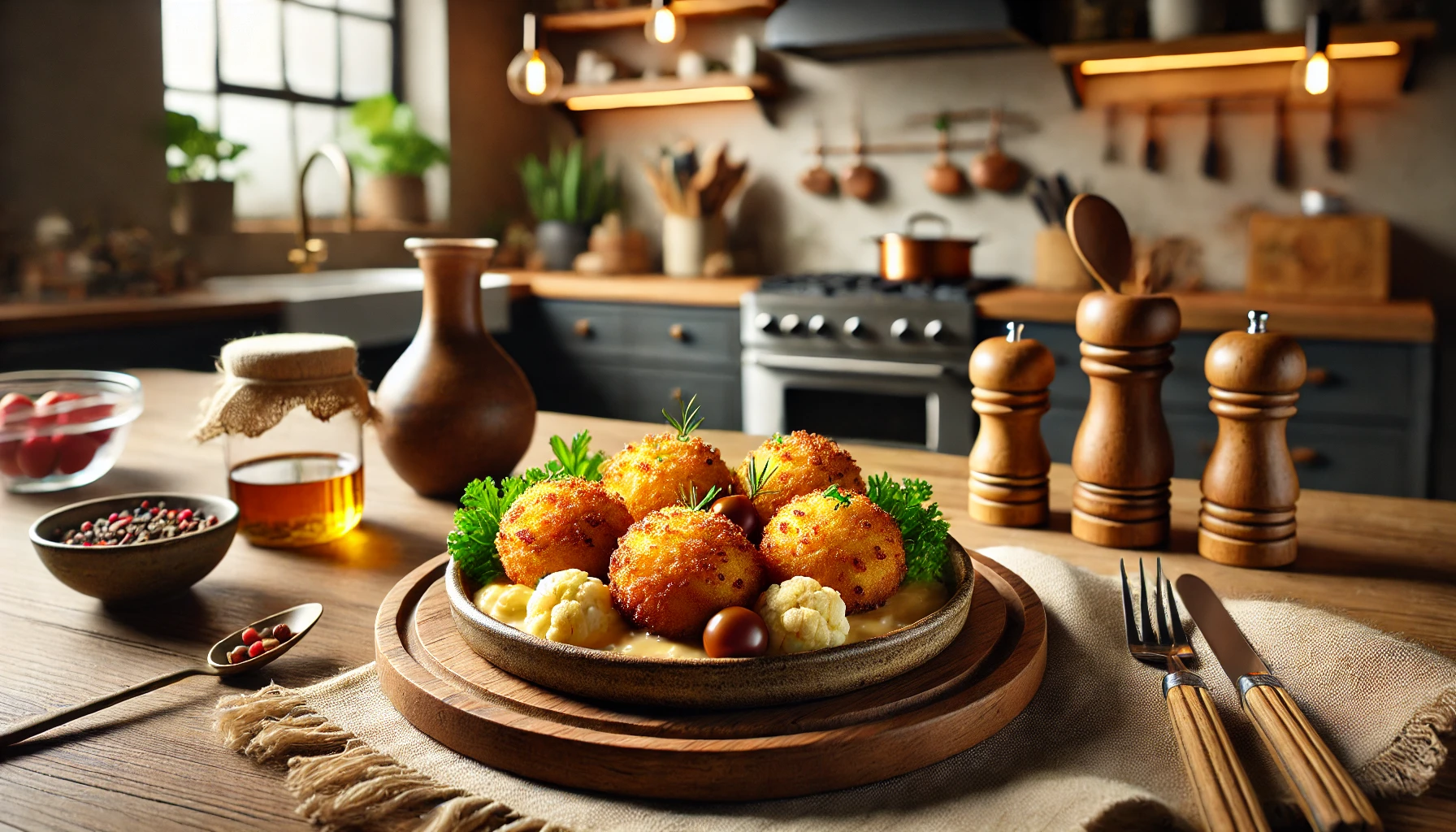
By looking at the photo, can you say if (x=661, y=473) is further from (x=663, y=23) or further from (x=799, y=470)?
(x=663, y=23)

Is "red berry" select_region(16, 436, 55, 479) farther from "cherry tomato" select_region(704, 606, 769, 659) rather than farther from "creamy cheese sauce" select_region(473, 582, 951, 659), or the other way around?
"cherry tomato" select_region(704, 606, 769, 659)

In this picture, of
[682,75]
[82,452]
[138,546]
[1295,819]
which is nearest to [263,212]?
[682,75]

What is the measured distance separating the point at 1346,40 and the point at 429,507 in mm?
3093

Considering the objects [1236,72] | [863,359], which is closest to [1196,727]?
[863,359]

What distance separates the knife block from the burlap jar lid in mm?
707

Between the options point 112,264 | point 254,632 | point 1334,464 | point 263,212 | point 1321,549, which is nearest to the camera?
point 254,632

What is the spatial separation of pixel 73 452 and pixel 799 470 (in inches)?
34.3

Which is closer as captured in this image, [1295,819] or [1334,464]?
[1295,819]

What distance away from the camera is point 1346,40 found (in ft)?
10.1

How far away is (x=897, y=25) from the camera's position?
11.5 ft

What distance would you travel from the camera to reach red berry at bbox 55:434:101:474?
1.19 meters

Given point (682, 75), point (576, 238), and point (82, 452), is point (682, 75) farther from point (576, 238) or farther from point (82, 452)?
point (82, 452)

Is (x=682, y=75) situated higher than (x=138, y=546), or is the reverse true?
(x=682, y=75)

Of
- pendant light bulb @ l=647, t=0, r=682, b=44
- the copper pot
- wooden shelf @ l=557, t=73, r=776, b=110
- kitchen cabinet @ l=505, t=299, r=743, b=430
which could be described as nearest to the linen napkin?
pendant light bulb @ l=647, t=0, r=682, b=44
